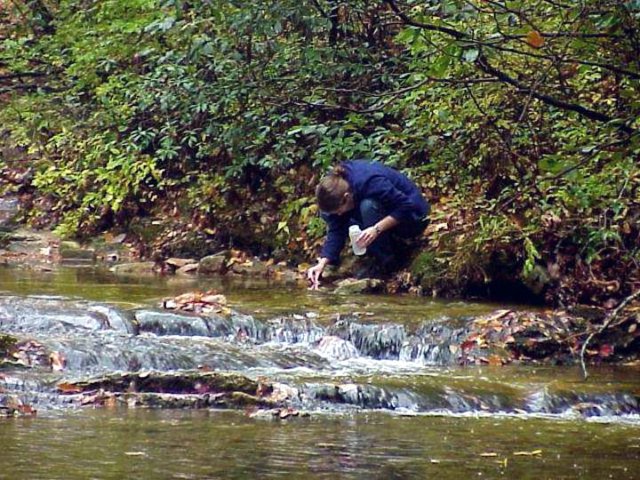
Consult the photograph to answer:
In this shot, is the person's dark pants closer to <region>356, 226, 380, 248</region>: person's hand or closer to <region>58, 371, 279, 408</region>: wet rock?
<region>356, 226, 380, 248</region>: person's hand

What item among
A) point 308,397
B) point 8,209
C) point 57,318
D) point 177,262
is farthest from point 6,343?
point 8,209

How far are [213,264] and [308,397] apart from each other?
672 centimetres

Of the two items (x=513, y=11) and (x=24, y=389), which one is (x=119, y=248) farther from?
(x=513, y=11)

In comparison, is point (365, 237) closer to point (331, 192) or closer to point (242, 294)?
point (331, 192)

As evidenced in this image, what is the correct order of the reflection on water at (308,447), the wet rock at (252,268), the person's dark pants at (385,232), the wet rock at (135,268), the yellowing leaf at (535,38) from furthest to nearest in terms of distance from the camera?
the wet rock at (135,268), the wet rock at (252,268), the person's dark pants at (385,232), the reflection on water at (308,447), the yellowing leaf at (535,38)

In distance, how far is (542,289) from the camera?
39.5 ft

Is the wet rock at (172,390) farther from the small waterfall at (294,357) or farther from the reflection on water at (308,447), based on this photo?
the reflection on water at (308,447)

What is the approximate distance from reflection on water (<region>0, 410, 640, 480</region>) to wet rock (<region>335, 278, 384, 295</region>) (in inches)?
193

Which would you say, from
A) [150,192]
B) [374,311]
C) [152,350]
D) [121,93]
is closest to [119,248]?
[150,192]

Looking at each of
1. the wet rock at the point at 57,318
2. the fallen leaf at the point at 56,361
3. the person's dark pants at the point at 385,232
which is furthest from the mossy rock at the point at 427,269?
the fallen leaf at the point at 56,361

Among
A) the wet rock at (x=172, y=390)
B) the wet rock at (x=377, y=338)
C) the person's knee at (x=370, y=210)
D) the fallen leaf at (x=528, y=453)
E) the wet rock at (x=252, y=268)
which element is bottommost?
the fallen leaf at (x=528, y=453)

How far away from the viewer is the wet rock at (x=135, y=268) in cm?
1483

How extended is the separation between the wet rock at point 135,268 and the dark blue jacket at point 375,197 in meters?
4.20

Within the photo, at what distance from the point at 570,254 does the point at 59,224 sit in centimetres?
834
